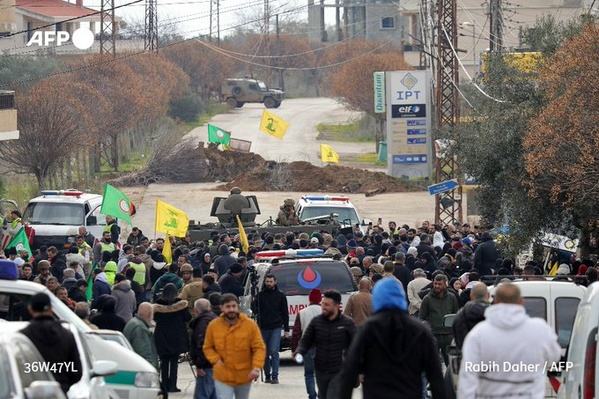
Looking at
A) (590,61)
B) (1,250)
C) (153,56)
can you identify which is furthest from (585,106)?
(153,56)

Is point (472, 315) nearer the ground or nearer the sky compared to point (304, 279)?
nearer the sky

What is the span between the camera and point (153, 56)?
269ft

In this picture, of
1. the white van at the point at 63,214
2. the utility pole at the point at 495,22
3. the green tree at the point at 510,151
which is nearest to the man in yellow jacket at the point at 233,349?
the green tree at the point at 510,151

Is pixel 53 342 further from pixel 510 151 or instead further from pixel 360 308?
pixel 510 151

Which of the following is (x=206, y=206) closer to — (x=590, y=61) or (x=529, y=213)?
(x=529, y=213)

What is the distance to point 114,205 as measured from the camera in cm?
2936

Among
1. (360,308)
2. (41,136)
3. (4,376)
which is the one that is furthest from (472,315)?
(41,136)

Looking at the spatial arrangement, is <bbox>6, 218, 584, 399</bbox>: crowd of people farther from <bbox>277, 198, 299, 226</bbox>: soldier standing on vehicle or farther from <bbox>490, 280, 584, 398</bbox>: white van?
<bbox>277, 198, 299, 226</bbox>: soldier standing on vehicle

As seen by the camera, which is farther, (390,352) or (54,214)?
(54,214)

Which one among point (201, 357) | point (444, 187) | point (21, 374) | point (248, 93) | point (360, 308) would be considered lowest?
point (201, 357)

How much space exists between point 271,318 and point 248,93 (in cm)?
8894

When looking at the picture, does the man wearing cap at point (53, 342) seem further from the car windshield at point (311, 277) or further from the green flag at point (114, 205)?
the green flag at point (114, 205)

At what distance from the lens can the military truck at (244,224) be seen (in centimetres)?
3056

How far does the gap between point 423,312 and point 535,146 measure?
288 inches
